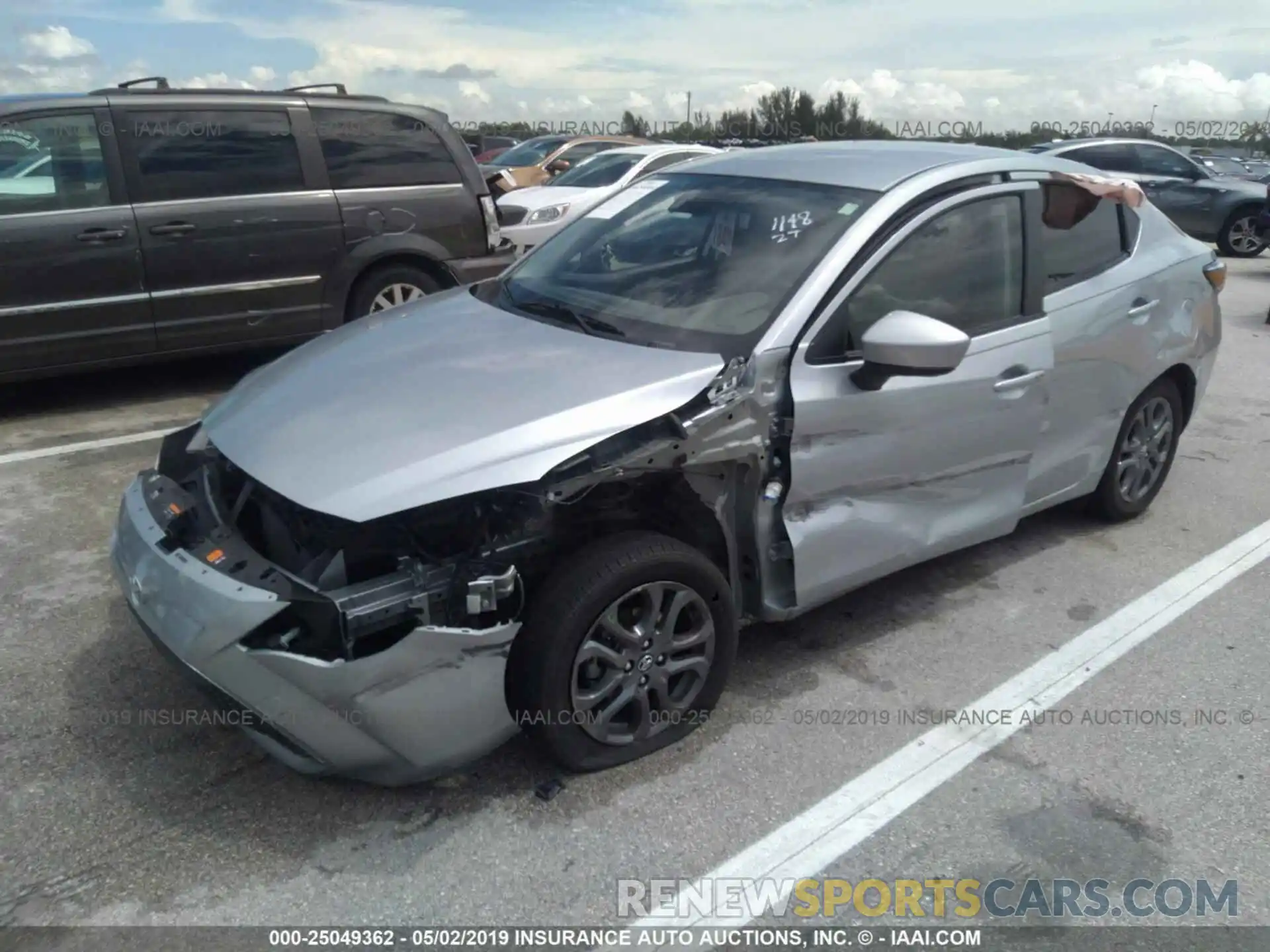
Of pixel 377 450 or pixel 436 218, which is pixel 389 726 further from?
pixel 436 218

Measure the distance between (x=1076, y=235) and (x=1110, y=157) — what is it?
1217 cm

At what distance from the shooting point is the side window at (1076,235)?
394 centimetres

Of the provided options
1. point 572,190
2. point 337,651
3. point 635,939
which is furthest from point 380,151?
point 635,939

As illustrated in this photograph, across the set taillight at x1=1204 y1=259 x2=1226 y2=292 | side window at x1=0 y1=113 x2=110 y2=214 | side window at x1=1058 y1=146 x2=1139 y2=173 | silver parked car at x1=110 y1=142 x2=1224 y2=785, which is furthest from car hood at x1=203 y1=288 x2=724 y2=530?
side window at x1=1058 y1=146 x2=1139 y2=173

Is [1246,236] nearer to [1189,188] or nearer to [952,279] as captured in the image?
[1189,188]

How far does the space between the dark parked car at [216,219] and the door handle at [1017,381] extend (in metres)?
4.45

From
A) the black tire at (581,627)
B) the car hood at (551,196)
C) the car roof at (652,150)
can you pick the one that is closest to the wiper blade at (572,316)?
the black tire at (581,627)

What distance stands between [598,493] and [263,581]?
907mm

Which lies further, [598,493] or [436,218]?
[436,218]

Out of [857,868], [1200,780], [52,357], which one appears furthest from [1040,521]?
[52,357]

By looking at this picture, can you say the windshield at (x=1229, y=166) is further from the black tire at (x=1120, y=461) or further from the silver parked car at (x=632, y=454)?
the silver parked car at (x=632, y=454)

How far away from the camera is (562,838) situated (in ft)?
8.77

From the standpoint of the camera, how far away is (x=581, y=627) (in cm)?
268

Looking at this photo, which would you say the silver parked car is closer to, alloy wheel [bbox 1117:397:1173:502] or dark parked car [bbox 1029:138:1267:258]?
alloy wheel [bbox 1117:397:1173:502]
